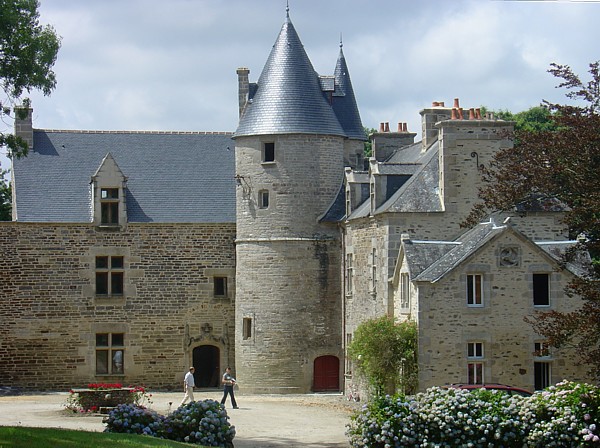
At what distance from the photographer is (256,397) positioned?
37.2 meters

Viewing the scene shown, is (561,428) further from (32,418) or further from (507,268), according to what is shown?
(32,418)

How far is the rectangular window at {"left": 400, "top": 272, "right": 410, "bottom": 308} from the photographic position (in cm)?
3141

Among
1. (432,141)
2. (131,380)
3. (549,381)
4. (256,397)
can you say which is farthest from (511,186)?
(131,380)

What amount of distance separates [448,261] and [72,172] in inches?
627

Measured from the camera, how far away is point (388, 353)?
3061 cm

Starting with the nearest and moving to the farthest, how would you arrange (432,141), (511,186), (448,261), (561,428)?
(561,428) < (511,186) < (448,261) < (432,141)

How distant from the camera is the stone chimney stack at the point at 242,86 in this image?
138ft

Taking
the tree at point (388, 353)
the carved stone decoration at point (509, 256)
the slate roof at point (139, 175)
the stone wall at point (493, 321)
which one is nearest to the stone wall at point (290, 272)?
the slate roof at point (139, 175)

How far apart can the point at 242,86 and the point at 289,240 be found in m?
6.68

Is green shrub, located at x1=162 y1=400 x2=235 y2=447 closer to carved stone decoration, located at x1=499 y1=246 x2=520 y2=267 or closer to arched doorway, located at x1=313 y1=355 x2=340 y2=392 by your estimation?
carved stone decoration, located at x1=499 y1=246 x2=520 y2=267

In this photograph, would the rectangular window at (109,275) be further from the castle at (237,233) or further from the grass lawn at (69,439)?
the grass lawn at (69,439)

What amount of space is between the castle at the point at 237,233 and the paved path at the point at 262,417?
2101 millimetres

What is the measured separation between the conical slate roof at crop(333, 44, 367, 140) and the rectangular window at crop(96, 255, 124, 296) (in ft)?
27.8

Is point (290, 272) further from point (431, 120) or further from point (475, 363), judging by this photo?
point (475, 363)
